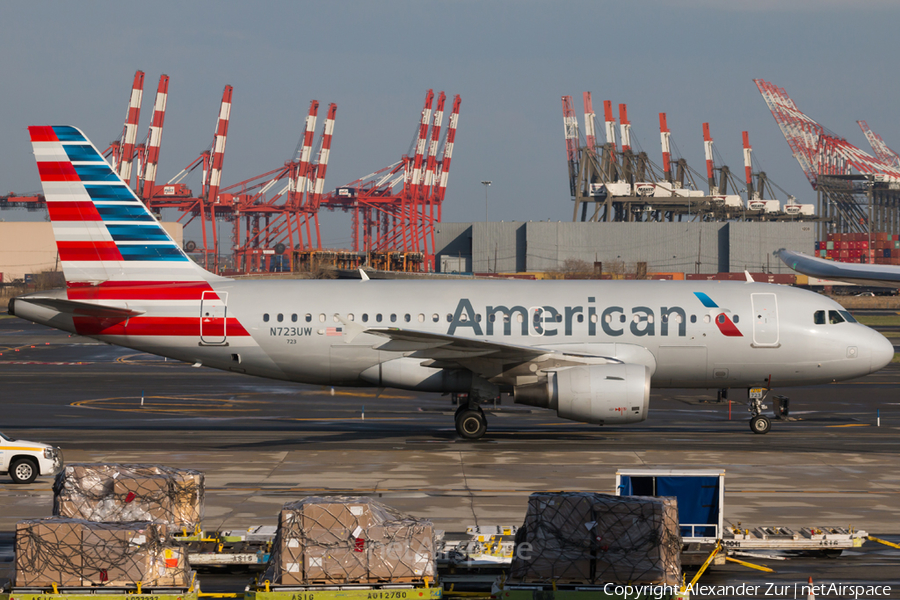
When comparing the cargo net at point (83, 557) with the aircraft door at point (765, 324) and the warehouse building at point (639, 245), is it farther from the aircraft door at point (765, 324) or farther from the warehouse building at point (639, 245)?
the warehouse building at point (639, 245)

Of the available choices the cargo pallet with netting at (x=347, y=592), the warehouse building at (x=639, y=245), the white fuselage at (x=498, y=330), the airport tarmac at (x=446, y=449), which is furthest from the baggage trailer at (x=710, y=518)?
the warehouse building at (x=639, y=245)

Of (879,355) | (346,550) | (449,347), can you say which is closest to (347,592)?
(346,550)

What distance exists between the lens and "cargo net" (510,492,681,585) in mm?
11992

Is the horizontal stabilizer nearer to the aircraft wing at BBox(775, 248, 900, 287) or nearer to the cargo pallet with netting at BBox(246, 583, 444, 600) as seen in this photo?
the cargo pallet with netting at BBox(246, 583, 444, 600)

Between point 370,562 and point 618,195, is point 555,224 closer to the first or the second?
point 618,195

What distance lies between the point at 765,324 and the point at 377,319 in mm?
11726

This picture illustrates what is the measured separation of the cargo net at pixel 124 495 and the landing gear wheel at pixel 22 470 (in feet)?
25.1

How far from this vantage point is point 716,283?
29.8m

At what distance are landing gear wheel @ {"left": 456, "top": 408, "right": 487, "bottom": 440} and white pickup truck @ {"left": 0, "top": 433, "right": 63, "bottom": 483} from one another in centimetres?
1145

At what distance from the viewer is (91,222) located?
94.0 feet

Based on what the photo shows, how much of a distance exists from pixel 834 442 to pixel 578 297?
28.7 ft

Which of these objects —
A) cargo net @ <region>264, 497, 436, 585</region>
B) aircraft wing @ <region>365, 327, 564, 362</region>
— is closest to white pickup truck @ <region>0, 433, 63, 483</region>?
aircraft wing @ <region>365, 327, 564, 362</region>

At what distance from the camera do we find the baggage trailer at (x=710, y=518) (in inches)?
608

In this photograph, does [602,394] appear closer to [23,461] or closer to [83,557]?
[23,461]
